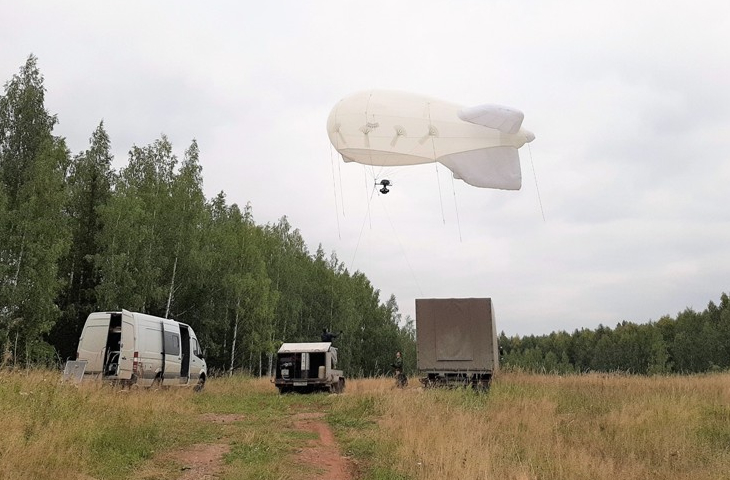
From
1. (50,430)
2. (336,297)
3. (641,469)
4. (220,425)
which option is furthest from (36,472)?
(336,297)

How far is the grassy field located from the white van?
193 centimetres

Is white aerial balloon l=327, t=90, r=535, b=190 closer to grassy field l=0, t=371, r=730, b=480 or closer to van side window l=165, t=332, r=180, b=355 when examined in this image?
grassy field l=0, t=371, r=730, b=480

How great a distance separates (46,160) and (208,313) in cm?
1604

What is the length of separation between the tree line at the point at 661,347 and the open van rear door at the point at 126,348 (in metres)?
51.7

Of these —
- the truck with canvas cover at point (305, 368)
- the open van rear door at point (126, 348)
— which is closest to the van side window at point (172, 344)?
the open van rear door at point (126, 348)

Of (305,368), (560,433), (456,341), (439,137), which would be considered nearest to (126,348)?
(305,368)

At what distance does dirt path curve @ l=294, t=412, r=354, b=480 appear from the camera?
8.20 m

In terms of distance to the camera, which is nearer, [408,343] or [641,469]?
[641,469]

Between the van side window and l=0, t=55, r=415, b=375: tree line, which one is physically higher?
l=0, t=55, r=415, b=375: tree line

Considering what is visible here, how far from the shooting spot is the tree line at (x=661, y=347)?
78.6 m

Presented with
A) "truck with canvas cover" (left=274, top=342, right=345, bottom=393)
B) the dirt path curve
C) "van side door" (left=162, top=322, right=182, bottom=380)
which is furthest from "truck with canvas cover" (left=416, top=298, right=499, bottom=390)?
"van side door" (left=162, top=322, right=182, bottom=380)

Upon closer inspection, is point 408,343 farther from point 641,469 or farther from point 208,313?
point 641,469

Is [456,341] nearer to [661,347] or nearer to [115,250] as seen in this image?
[115,250]

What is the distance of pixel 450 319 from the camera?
20438 millimetres
